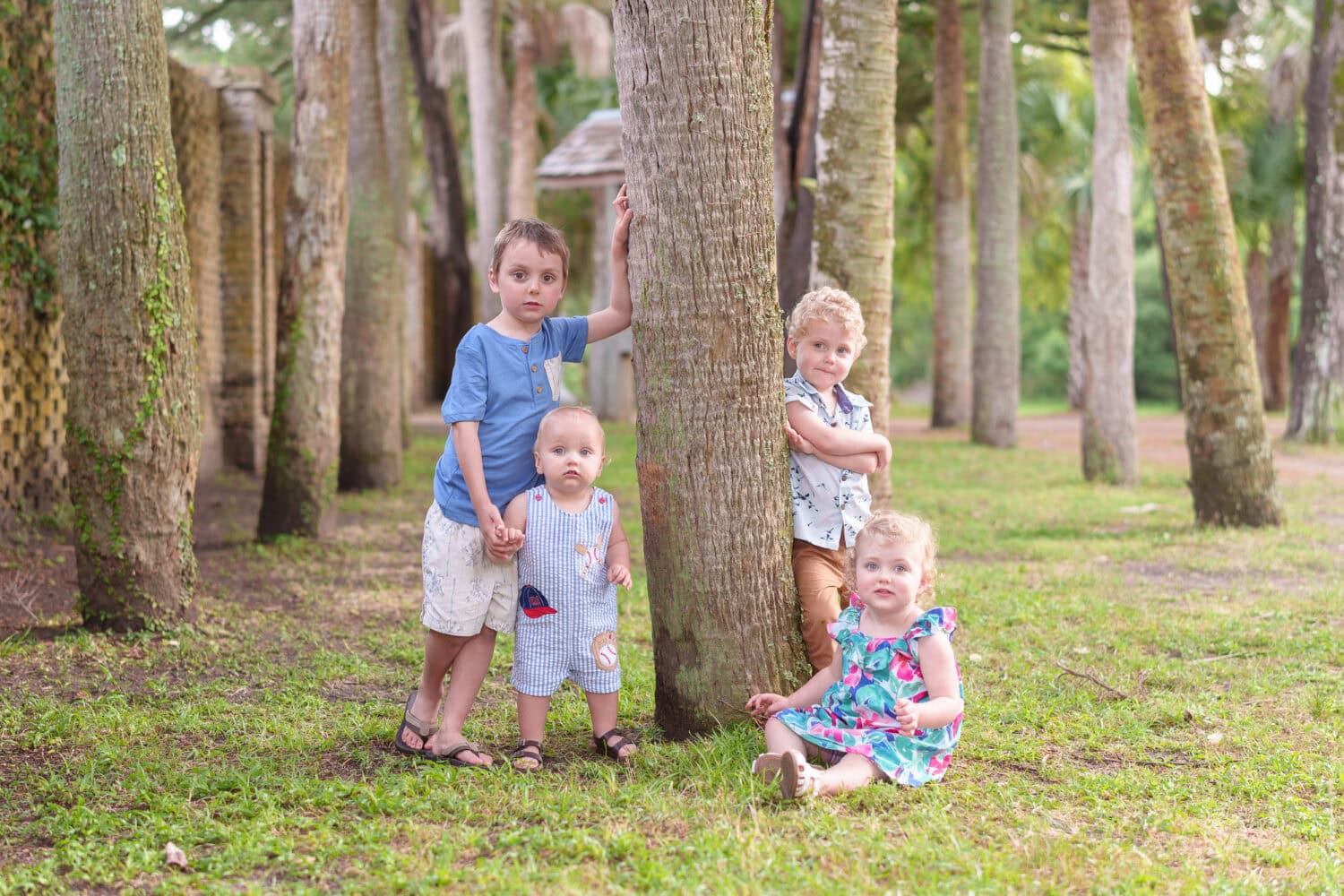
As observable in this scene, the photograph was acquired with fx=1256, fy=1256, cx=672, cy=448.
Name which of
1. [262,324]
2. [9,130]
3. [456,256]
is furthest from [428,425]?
[9,130]

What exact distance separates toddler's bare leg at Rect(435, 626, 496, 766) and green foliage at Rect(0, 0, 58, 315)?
4.99 meters

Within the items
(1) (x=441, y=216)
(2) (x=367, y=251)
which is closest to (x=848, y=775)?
(2) (x=367, y=251)

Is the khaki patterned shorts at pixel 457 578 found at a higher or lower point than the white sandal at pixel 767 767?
higher

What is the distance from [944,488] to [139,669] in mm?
7965

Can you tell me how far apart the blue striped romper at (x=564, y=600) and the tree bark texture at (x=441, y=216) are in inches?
571

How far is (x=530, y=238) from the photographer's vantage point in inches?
150

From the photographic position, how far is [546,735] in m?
4.17

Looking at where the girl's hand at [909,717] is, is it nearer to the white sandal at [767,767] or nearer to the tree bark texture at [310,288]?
the white sandal at [767,767]

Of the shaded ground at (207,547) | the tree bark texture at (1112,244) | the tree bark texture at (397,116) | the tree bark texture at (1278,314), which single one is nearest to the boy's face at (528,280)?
the shaded ground at (207,547)

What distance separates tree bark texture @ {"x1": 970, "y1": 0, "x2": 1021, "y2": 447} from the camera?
635 inches

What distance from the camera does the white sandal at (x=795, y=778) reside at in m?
3.34

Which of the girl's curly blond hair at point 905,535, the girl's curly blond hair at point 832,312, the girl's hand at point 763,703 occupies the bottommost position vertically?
the girl's hand at point 763,703

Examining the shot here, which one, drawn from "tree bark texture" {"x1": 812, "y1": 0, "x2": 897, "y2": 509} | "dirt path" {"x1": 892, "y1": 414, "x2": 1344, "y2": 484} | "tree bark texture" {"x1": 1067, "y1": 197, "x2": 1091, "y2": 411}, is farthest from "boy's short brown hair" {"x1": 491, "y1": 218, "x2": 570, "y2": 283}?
"tree bark texture" {"x1": 1067, "y1": 197, "x2": 1091, "y2": 411}

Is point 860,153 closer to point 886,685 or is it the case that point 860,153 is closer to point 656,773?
point 886,685
